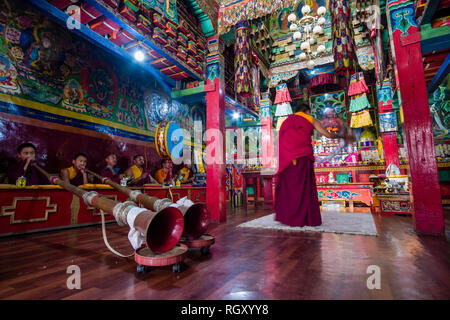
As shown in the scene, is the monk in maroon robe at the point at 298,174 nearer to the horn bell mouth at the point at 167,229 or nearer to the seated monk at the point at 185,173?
the horn bell mouth at the point at 167,229

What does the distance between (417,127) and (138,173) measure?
596cm

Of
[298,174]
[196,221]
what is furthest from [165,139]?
[196,221]

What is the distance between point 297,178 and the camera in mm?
3352

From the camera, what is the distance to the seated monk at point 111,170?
210 inches

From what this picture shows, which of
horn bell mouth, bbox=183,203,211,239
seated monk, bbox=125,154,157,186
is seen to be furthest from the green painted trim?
seated monk, bbox=125,154,157,186

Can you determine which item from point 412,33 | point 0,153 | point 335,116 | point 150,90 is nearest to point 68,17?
A: point 0,153

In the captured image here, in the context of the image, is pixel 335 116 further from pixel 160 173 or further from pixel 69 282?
pixel 69 282

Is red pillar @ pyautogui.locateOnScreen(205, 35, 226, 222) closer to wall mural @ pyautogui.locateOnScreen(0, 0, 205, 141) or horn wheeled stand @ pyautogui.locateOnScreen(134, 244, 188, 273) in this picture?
horn wheeled stand @ pyautogui.locateOnScreen(134, 244, 188, 273)

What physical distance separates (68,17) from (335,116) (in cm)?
996

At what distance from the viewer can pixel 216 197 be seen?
4320 millimetres

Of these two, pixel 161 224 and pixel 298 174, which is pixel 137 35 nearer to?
pixel 298 174

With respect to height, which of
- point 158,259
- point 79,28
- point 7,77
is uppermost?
point 79,28

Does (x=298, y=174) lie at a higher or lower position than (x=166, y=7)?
lower

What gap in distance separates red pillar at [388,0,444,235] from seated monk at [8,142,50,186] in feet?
19.8
